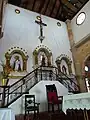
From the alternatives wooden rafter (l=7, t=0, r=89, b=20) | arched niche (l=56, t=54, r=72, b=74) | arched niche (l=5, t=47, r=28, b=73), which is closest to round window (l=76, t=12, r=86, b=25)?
wooden rafter (l=7, t=0, r=89, b=20)

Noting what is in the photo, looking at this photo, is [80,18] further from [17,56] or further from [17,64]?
[17,64]

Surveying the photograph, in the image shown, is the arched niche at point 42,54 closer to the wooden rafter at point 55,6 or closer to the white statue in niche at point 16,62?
the white statue in niche at point 16,62

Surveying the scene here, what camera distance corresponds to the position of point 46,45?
860cm

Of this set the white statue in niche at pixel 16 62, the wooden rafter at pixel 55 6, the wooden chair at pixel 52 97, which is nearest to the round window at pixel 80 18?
the wooden rafter at pixel 55 6

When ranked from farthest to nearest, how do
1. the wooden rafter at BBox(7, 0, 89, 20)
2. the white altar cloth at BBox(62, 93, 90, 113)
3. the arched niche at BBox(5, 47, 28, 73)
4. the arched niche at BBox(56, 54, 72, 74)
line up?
the wooden rafter at BBox(7, 0, 89, 20) < the arched niche at BBox(56, 54, 72, 74) < the arched niche at BBox(5, 47, 28, 73) < the white altar cloth at BBox(62, 93, 90, 113)

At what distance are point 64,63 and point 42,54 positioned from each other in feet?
5.41

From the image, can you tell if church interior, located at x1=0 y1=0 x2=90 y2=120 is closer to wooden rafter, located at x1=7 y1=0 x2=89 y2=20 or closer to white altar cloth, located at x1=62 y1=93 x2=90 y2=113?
wooden rafter, located at x1=7 y1=0 x2=89 y2=20

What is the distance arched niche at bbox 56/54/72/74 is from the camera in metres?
8.38

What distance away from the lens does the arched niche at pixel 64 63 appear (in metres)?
8.38

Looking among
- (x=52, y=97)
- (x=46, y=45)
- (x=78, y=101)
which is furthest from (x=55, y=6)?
(x=78, y=101)

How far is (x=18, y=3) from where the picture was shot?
877 cm

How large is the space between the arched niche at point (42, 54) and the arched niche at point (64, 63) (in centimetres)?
62

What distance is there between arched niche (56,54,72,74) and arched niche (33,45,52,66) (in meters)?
0.62

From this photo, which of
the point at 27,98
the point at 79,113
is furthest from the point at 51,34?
the point at 79,113
